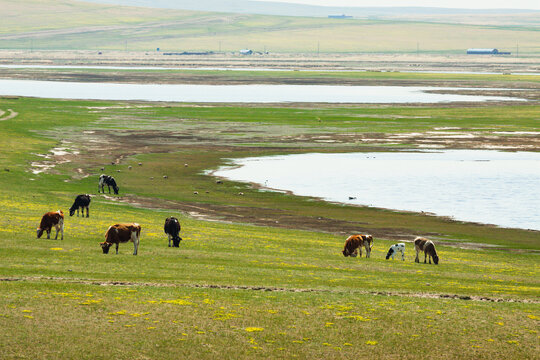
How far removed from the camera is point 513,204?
5625cm

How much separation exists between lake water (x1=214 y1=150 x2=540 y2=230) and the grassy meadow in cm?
369

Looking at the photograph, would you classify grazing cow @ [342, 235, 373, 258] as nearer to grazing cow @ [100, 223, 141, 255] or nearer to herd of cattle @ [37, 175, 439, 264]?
herd of cattle @ [37, 175, 439, 264]

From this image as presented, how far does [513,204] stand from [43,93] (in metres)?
122

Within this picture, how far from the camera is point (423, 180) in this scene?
67.2 metres

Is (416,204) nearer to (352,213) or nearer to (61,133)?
(352,213)

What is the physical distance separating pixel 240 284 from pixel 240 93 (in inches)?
5623

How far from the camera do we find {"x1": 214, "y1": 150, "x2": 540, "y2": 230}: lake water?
55031 millimetres

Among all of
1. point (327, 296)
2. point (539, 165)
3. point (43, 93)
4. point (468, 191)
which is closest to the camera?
point (327, 296)

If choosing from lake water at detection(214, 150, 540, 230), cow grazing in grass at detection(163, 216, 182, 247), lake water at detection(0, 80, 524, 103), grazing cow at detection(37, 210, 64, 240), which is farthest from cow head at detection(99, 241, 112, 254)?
lake water at detection(0, 80, 524, 103)

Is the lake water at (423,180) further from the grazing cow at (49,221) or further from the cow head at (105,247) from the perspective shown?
the grazing cow at (49,221)

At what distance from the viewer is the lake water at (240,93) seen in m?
148

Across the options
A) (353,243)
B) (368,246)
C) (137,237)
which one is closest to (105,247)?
(137,237)

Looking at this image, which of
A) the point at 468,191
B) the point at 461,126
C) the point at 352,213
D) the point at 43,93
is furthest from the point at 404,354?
the point at 43,93

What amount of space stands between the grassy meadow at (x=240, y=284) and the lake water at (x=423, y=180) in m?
3.69
